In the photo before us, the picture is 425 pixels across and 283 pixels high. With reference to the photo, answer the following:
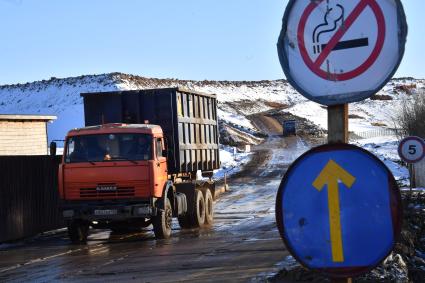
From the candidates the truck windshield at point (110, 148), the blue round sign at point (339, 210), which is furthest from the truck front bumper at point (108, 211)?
the blue round sign at point (339, 210)

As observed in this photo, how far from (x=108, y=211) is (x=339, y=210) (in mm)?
11531

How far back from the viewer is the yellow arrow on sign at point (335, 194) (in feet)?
9.24

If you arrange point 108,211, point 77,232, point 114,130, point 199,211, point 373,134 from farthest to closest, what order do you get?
point 373,134 < point 199,211 < point 77,232 < point 114,130 < point 108,211

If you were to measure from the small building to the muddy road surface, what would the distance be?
11.4 metres

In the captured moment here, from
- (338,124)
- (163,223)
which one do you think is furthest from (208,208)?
(338,124)

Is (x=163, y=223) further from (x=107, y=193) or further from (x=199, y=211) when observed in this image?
(x=199, y=211)

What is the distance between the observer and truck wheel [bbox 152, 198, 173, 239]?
14367 millimetres

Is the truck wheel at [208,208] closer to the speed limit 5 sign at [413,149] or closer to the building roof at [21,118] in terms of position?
the speed limit 5 sign at [413,149]

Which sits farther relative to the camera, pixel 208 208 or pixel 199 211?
pixel 208 208

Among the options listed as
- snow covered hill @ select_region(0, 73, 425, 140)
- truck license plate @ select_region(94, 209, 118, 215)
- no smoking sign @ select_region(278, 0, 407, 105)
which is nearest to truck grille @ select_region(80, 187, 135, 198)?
truck license plate @ select_region(94, 209, 118, 215)

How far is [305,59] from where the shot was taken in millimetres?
2945

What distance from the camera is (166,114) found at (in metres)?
16.4

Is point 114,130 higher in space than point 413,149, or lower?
higher

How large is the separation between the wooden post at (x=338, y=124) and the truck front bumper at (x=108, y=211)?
11.2 m
